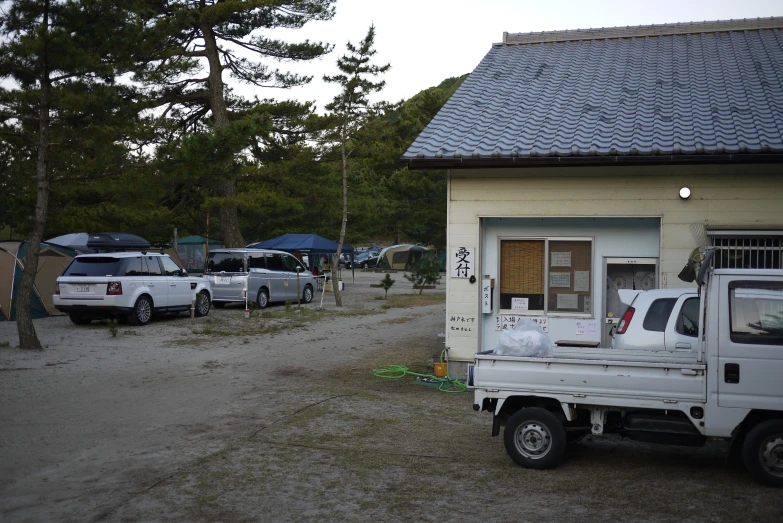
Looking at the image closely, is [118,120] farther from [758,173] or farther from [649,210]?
[758,173]

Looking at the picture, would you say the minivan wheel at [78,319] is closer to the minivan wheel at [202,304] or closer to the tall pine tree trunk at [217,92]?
the minivan wheel at [202,304]

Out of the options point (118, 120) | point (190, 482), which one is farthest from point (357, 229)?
point (190, 482)

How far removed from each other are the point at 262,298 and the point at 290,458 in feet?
57.7

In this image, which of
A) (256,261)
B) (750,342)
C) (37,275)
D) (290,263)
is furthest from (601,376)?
(290,263)

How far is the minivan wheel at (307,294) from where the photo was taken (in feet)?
89.0

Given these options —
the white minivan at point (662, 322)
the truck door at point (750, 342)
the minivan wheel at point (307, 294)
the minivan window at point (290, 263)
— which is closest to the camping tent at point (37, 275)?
the minivan window at point (290, 263)

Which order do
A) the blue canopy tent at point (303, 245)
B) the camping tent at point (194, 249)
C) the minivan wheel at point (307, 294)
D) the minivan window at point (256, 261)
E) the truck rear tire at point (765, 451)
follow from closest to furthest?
the truck rear tire at point (765, 451) < the minivan window at point (256, 261) < the minivan wheel at point (307, 294) < the blue canopy tent at point (303, 245) < the camping tent at point (194, 249)

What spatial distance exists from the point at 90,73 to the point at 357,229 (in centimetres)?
3835

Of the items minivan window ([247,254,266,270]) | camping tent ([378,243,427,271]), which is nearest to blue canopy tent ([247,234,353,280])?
minivan window ([247,254,266,270])

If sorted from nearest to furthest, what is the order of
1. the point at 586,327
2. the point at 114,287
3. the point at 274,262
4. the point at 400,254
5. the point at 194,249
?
the point at 586,327, the point at 114,287, the point at 274,262, the point at 194,249, the point at 400,254

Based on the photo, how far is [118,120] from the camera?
15.4m

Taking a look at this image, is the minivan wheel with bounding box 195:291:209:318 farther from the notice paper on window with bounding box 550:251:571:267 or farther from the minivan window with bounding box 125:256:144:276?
the notice paper on window with bounding box 550:251:571:267

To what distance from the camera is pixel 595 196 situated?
11.0m

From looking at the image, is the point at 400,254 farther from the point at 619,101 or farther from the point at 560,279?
Result: the point at 560,279
